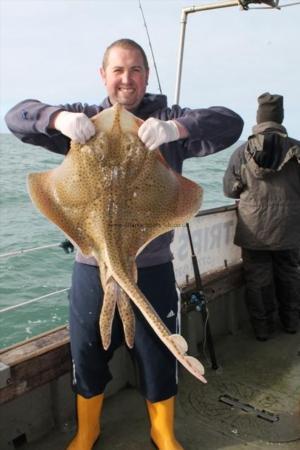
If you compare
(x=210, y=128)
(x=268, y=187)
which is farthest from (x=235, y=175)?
(x=210, y=128)

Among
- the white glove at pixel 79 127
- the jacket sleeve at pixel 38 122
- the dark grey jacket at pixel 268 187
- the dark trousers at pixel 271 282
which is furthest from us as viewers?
the dark trousers at pixel 271 282

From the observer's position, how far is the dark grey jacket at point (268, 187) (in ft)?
17.0

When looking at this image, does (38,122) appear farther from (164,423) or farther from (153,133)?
(164,423)

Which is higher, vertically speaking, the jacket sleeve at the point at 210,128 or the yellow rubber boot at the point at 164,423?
the jacket sleeve at the point at 210,128

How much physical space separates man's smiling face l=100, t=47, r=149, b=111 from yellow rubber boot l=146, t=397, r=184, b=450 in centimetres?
198

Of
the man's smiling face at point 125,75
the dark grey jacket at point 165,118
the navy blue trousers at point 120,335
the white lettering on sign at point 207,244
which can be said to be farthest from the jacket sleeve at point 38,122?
the white lettering on sign at point 207,244

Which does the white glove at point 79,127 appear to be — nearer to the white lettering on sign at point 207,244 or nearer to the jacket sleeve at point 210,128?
the jacket sleeve at point 210,128

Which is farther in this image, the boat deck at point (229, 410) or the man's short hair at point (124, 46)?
the boat deck at point (229, 410)

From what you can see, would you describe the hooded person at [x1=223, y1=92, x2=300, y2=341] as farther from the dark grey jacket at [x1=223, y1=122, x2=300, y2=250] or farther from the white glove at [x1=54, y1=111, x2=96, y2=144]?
the white glove at [x1=54, y1=111, x2=96, y2=144]

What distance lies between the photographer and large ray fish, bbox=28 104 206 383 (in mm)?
2471

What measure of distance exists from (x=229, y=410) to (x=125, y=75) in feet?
9.05

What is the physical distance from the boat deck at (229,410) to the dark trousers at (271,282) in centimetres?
47

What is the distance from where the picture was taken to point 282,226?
17.4ft

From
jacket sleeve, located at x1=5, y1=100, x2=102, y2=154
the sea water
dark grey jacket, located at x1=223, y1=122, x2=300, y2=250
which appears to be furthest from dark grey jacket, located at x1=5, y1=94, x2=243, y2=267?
the sea water
